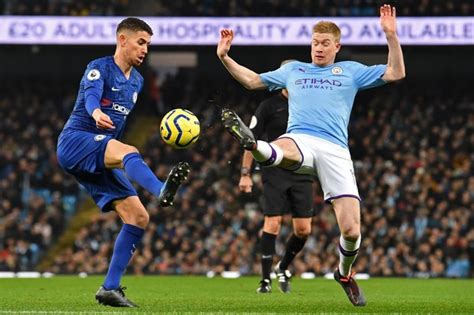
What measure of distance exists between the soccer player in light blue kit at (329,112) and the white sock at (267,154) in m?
0.02

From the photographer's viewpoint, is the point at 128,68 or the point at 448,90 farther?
the point at 448,90

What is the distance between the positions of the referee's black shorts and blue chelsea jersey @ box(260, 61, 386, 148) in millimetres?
3158

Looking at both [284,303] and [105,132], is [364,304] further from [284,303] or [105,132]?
[105,132]

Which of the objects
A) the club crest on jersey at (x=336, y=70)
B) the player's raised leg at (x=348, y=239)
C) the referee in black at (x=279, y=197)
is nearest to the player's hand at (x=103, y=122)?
the player's raised leg at (x=348, y=239)

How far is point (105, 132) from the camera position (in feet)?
29.2

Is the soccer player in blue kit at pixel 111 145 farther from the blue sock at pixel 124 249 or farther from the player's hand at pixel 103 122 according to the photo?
the player's hand at pixel 103 122

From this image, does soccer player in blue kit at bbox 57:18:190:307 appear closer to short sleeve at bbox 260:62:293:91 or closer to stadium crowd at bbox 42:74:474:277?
short sleeve at bbox 260:62:293:91

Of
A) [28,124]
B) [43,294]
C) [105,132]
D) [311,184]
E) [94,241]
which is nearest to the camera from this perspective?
[105,132]

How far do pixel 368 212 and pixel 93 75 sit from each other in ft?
47.6

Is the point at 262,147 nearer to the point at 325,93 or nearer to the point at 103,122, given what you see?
the point at 325,93

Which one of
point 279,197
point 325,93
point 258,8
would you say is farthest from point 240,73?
point 258,8

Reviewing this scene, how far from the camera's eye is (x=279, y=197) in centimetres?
1242

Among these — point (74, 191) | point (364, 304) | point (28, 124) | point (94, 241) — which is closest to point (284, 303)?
point (364, 304)

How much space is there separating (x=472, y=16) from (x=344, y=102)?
16175mm
